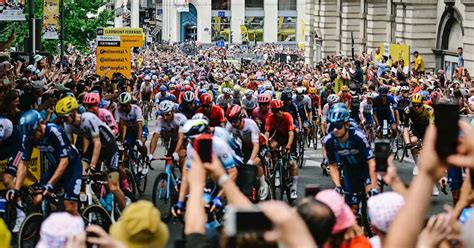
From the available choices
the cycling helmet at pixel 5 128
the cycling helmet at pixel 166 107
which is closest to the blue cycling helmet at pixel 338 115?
the cycling helmet at pixel 5 128

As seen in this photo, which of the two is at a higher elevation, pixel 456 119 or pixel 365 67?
pixel 456 119

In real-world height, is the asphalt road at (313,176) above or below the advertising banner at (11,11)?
below

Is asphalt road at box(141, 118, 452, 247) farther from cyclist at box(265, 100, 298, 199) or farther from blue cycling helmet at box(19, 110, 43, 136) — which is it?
blue cycling helmet at box(19, 110, 43, 136)

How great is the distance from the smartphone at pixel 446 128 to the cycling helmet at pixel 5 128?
10.9 m

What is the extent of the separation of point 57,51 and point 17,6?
1241 inches

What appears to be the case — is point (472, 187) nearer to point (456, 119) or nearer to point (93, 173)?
point (456, 119)

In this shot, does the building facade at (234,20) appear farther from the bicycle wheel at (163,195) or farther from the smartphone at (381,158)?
the smartphone at (381,158)

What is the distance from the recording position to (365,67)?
1826 inches

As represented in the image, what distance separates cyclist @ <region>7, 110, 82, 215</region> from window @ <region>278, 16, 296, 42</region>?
452 ft

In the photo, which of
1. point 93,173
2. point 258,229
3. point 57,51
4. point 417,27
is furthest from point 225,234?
point 57,51

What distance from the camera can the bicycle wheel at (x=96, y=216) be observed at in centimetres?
1425

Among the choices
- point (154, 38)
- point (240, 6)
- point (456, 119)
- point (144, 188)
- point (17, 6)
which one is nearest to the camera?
point (456, 119)

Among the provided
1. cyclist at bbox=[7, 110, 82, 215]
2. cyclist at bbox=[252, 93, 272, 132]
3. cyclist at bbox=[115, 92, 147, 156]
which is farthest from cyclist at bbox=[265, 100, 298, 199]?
cyclist at bbox=[7, 110, 82, 215]

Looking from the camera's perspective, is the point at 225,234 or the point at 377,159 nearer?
the point at 225,234
